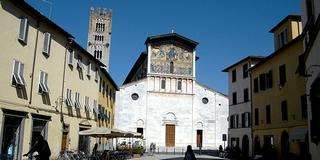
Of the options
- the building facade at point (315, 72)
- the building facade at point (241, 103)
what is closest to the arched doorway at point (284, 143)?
the building facade at point (241, 103)

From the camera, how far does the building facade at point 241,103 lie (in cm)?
3706

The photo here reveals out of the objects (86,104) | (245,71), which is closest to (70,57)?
(86,104)

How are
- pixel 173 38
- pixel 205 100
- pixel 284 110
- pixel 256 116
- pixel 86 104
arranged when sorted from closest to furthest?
pixel 284 110 < pixel 86 104 < pixel 256 116 < pixel 205 100 < pixel 173 38

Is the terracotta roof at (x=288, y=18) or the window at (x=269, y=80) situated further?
the window at (x=269, y=80)

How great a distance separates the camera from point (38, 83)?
20422 millimetres

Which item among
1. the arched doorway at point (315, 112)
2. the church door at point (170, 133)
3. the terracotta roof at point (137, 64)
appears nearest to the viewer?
the arched doorway at point (315, 112)

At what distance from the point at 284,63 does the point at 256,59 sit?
10301 millimetres

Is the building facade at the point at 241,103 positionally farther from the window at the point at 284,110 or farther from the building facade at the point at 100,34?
the building facade at the point at 100,34

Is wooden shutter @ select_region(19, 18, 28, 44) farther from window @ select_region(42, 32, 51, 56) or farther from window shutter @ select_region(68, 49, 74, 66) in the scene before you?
window shutter @ select_region(68, 49, 74, 66)

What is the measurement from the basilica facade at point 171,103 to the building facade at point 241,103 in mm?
14971

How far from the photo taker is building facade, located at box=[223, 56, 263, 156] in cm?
3706

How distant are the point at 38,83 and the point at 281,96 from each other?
17496 millimetres

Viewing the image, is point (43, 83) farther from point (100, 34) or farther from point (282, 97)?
point (100, 34)

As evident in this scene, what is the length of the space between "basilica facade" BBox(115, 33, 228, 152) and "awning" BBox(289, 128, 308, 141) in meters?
31.5
